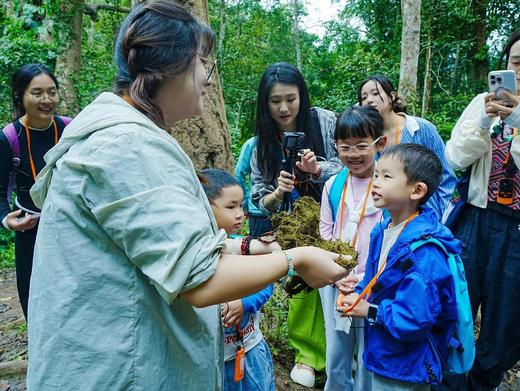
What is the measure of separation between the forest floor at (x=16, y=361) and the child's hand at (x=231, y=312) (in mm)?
1279

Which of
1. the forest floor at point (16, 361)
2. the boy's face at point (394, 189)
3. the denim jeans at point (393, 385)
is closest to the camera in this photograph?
the denim jeans at point (393, 385)

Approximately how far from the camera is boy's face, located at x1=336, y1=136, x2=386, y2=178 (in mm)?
2621

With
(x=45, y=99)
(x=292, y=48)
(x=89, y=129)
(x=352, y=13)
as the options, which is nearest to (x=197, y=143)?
(x=45, y=99)

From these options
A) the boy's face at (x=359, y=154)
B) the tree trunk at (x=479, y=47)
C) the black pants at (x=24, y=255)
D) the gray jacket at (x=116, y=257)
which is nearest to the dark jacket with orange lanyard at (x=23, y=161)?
the black pants at (x=24, y=255)

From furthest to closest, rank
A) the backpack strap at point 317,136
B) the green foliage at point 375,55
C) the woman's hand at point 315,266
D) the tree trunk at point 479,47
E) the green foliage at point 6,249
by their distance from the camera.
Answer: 1. the tree trunk at point 479,47
2. the green foliage at point 375,55
3. the green foliage at point 6,249
4. the backpack strap at point 317,136
5. the woman's hand at point 315,266

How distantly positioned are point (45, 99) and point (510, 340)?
11.1 feet

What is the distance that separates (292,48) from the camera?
20219mm

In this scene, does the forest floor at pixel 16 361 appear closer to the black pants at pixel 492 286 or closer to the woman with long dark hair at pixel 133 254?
the black pants at pixel 492 286

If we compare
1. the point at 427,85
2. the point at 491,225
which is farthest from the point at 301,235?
the point at 427,85

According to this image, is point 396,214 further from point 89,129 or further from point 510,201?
point 89,129

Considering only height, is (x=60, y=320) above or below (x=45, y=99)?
below

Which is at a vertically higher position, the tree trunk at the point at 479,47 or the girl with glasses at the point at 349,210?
the tree trunk at the point at 479,47

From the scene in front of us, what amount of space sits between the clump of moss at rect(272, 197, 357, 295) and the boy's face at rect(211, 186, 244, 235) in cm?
21

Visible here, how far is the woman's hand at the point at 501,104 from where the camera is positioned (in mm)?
2439
